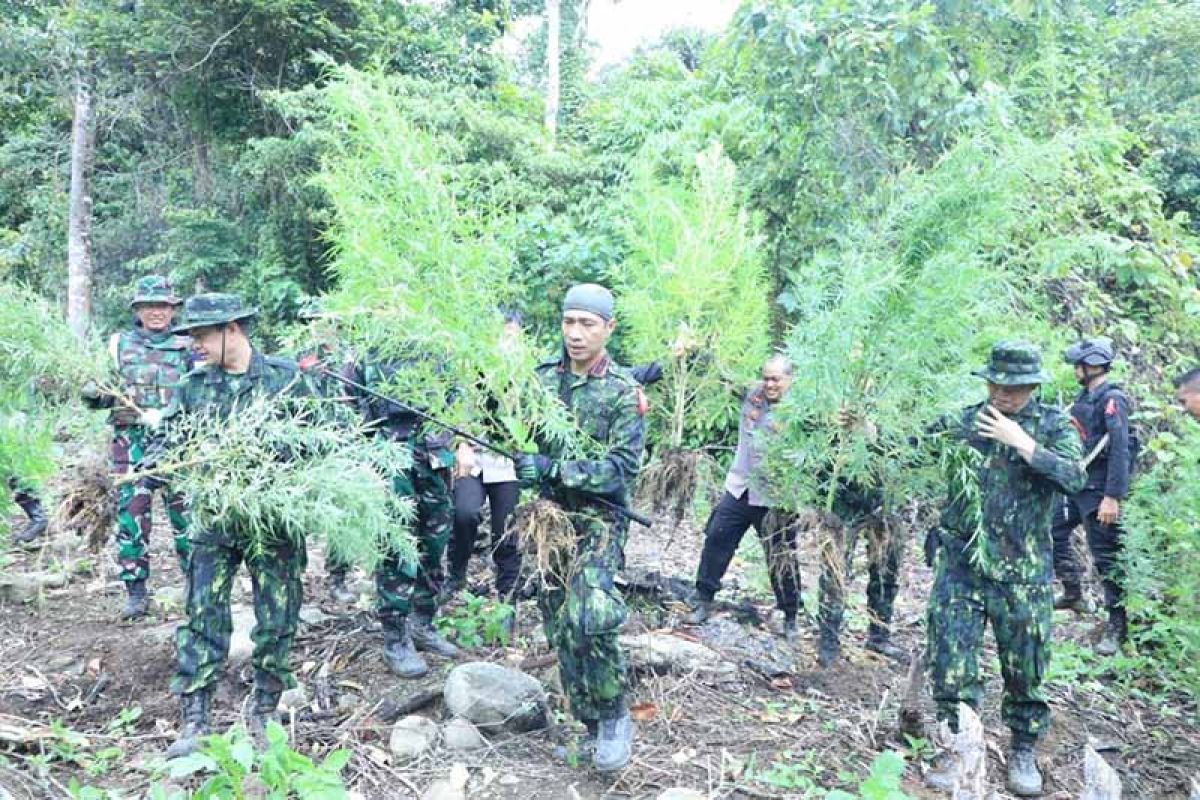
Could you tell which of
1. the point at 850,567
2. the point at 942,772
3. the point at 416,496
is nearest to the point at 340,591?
the point at 416,496

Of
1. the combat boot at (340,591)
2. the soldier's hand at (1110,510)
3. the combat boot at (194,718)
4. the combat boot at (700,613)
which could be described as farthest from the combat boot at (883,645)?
the combat boot at (194,718)

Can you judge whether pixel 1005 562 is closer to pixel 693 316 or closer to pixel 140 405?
pixel 693 316

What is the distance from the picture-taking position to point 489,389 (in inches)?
139

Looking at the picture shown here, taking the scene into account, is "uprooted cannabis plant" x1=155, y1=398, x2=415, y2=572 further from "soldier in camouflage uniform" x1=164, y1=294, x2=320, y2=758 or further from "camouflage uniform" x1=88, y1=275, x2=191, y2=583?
"camouflage uniform" x1=88, y1=275, x2=191, y2=583

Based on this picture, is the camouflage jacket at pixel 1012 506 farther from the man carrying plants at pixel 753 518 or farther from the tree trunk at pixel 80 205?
the tree trunk at pixel 80 205

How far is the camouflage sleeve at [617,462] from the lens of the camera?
3.49m

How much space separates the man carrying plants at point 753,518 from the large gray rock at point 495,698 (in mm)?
1566

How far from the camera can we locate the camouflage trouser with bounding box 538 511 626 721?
3479 mm

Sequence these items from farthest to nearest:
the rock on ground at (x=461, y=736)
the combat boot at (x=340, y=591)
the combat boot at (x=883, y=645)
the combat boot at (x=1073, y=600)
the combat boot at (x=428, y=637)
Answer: the combat boot at (x=1073, y=600), the combat boot at (x=340, y=591), the combat boot at (x=883, y=645), the combat boot at (x=428, y=637), the rock on ground at (x=461, y=736)

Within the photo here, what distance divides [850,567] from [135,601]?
4237 millimetres

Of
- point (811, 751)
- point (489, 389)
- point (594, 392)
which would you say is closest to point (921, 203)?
point (594, 392)

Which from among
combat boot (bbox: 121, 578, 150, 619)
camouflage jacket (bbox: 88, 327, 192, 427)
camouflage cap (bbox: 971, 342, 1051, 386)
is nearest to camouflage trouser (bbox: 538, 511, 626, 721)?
camouflage cap (bbox: 971, 342, 1051, 386)

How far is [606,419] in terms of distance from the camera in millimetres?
3713

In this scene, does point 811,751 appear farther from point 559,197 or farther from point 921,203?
point 559,197
